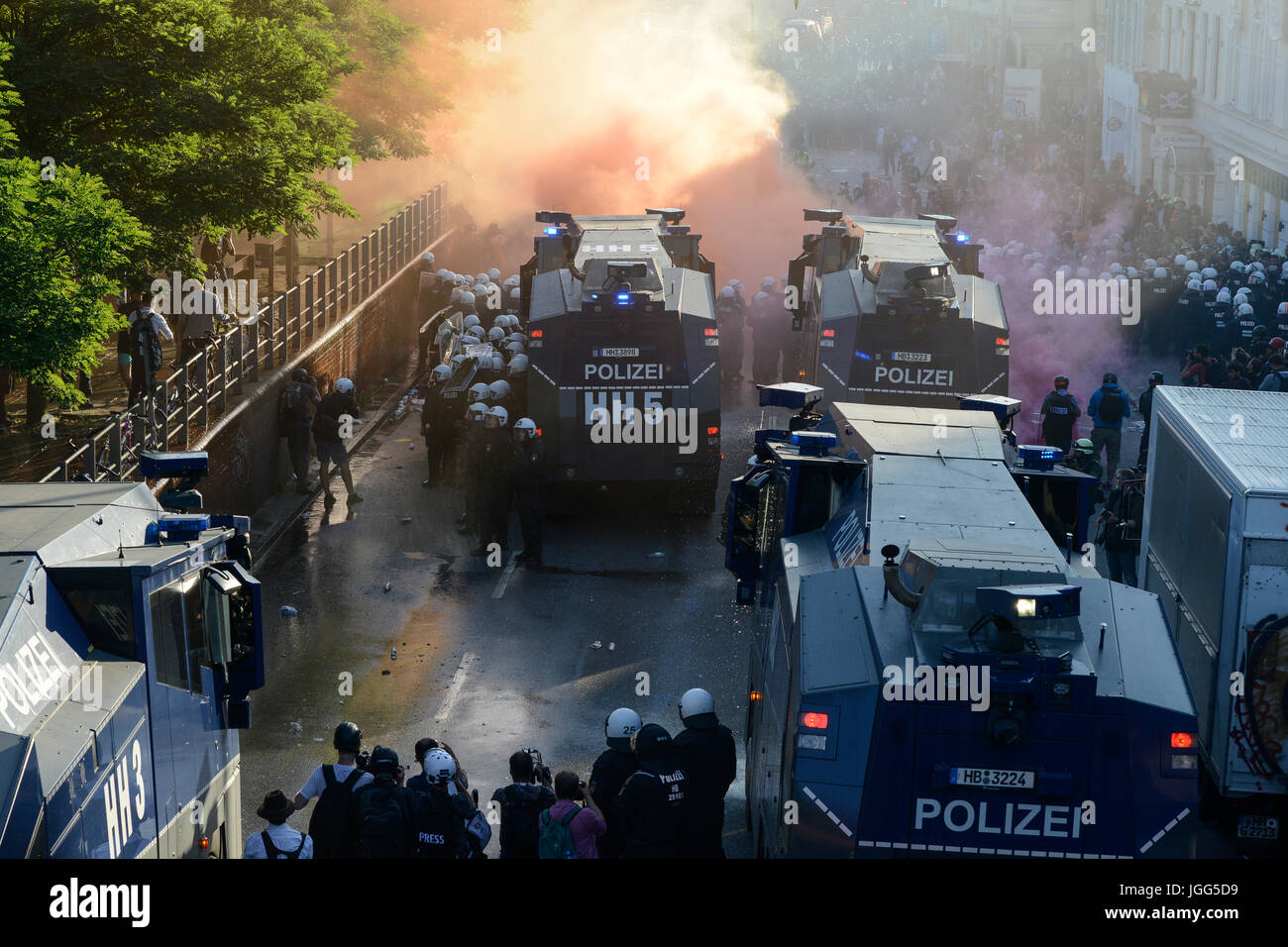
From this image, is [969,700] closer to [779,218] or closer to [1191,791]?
[1191,791]

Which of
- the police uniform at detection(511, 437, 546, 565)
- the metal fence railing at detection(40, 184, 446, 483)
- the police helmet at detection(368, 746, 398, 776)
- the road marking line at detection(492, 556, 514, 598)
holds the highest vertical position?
the police helmet at detection(368, 746, 398, 776)

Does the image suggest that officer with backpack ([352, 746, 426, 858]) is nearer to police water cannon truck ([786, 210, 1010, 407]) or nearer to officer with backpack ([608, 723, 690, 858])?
officer with backpack ([608, 723, 690, 858])

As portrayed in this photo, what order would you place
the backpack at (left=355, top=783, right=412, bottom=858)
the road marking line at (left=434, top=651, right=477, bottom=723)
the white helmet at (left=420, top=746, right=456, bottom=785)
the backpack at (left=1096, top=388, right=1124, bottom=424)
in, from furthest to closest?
the backpack at (left=1096, top=388, right=1124, bottom=424)
the road marking line at (left=434, top=651, right=477, bottom=723)
the white helmet at (left=420, top=746, right=456, bottom=785)
the backpack at (left=355, top=783, right=412, bottom=858)

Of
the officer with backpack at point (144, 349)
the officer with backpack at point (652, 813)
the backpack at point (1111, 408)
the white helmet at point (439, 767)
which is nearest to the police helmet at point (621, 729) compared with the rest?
the officer with backpack at point (652, 813)

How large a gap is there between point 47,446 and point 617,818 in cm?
1117

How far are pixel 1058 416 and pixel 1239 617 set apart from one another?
10.2 meters

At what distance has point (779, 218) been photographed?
41.3 metres

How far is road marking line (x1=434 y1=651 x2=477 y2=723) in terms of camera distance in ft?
46.0

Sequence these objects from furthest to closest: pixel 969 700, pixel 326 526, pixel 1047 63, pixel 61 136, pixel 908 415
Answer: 1. pixel 1047 63
2. pixel 326 526
3. pixel 61 136
4. pixel 908 415
5. pixel 969 700

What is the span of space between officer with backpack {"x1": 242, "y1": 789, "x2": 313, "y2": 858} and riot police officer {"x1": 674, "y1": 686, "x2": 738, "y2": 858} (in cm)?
203

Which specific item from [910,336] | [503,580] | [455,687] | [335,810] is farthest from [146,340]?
[335,810]

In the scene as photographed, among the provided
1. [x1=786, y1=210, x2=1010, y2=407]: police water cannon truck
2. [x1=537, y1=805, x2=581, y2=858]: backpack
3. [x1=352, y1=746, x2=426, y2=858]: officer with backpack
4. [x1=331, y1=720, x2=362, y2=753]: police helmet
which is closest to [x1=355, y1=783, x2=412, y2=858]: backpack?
[x1=352, y1=746, x2=426, y2=858]: officer with backpack

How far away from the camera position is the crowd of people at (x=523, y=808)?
8648 millimetres
